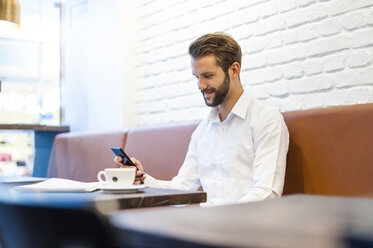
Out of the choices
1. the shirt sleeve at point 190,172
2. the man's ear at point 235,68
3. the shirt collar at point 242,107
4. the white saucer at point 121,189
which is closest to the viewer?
the white saucer at point 121,189

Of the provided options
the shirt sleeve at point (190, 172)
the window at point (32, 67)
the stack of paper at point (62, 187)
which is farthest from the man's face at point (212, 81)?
the window at point (32, 67)

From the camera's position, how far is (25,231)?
23.0 inches

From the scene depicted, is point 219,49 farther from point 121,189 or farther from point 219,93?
point 121,189

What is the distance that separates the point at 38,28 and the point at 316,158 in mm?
3125

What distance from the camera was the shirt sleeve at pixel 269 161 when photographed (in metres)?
1.81

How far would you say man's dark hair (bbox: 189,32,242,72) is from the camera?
7.06 feet

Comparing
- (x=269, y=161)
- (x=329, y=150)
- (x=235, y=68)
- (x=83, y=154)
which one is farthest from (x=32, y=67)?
(x=329, y=150)

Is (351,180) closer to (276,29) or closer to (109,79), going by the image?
(276,29)

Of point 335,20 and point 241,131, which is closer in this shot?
point 241,131

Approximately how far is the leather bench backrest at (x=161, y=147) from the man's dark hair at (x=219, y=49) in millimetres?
447

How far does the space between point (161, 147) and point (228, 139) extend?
723mm

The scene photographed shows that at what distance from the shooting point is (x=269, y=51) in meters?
2.52

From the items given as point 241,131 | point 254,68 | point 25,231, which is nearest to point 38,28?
point 254,68

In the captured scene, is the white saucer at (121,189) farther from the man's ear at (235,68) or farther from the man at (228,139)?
the man's ear at (235,68)
